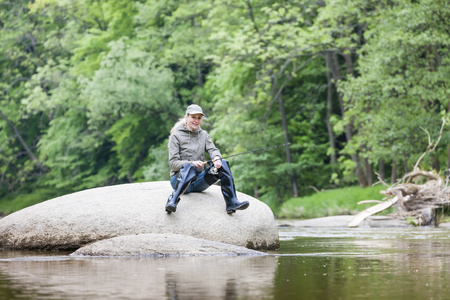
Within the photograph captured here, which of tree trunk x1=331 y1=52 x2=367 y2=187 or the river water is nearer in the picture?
the river water

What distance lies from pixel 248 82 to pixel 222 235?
70.1 feet

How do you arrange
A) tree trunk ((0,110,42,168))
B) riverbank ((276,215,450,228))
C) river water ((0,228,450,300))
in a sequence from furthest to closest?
tree trunk ((0,110,42,168)) < riverbank ((276,215,450,228)) < river water ((0,228,450,300))

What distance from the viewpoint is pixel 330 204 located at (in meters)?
25.4

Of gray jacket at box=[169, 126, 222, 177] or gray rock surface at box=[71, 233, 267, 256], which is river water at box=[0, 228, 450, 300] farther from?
gray jacket at box=[169, 126, 222, 177]

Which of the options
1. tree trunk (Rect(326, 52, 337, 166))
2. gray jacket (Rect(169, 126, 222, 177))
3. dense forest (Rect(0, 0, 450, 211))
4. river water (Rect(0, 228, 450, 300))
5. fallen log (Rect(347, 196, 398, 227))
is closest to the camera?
river water (Rect(0, 228, 450, 300))

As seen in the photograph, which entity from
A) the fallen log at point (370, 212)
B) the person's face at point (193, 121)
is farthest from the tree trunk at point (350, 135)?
the person's face at point (193, 121)

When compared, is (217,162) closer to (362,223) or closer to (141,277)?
(141,277)

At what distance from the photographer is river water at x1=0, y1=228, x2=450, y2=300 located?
5.33 m

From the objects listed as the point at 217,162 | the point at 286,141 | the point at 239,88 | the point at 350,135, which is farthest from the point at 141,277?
the point at 239,88

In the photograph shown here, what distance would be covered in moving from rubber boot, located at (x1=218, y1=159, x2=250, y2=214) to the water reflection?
1.70 meters

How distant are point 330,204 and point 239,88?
24.3ft

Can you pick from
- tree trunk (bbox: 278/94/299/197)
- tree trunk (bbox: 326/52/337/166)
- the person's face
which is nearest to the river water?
the person's face

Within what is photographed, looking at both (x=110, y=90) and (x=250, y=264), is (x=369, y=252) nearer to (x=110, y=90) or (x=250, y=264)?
(x=250, y=264)

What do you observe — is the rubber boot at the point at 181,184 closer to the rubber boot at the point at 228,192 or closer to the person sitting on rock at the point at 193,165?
the person sitting on rock at the point at 193,165
